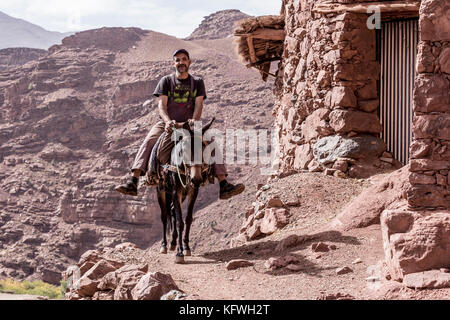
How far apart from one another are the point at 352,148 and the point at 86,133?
55.5 m

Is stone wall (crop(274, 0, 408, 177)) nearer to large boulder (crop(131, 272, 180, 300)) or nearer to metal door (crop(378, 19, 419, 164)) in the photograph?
metal door (crop(378, 19, 419, 164))

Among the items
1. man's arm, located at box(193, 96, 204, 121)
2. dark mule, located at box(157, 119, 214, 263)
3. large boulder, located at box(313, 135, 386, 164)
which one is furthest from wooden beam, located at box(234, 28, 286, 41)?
dark mule, located at box(157, 119, 214, 263)

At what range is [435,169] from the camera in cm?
500

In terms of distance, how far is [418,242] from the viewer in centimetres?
475

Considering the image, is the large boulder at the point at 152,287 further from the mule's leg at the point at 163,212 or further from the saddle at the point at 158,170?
the mule's leg at the point at 163,212

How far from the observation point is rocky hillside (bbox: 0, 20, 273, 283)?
5009 centimetres

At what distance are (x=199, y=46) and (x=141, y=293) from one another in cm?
7430

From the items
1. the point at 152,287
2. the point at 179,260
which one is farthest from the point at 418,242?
the point at 179,260

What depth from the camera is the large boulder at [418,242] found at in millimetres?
4707

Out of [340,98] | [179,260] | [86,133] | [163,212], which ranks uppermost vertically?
[340,98]

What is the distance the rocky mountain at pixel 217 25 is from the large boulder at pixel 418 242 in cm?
8572

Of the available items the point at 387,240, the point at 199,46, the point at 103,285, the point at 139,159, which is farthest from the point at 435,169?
the point at 199,46

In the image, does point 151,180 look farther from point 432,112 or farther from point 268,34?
point 268,34

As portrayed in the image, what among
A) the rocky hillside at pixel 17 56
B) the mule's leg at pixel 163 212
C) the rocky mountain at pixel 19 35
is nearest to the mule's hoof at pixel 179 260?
the mule's leg at pixel 163 212
